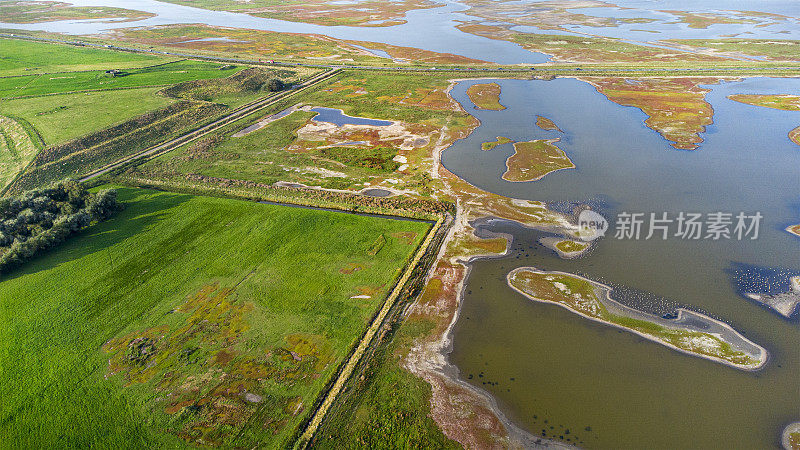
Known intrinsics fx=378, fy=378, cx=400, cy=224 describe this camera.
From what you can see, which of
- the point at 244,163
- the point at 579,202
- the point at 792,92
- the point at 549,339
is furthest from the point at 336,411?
the point at 792,92

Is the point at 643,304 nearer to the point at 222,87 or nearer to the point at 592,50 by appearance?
the point at 222,87

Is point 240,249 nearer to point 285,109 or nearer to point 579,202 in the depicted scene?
point 579,202

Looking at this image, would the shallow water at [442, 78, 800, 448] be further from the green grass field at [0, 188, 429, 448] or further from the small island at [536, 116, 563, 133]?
the green grass field at [0, 188, 429, 448]

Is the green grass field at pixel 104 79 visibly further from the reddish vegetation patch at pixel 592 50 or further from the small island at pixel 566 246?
the small island at pixel 566 246

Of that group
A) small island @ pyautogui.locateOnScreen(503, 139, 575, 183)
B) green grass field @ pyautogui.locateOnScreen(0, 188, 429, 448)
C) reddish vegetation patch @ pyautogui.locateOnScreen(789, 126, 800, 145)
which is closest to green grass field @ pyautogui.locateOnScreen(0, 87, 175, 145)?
green grass field @ pyautogui.locateOnScreen(0, 188, 429, 448)

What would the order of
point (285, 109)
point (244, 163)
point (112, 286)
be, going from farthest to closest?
point (285, 109), point (244, 163), point (112, 286)

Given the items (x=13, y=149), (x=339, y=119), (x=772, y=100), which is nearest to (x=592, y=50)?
(x=772, y=100)
